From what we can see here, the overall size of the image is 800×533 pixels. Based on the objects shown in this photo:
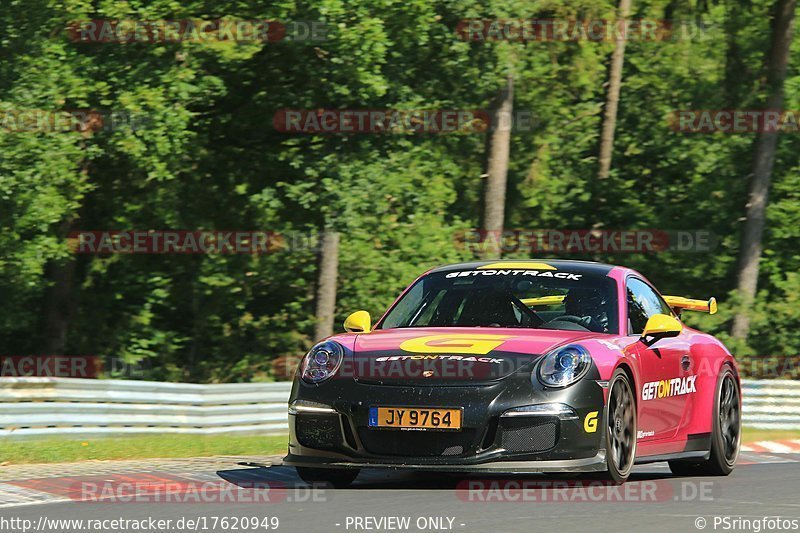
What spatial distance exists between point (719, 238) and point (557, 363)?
2492 cm

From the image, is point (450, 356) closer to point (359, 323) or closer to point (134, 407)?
point (359, 323)

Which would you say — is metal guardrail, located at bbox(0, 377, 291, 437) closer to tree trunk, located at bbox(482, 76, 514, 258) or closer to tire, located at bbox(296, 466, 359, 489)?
tire, located at bbox(296, 466, 359, 489)

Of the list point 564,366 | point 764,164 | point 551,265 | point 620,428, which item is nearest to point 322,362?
point 564,366

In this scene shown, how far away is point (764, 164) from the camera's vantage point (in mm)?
30031

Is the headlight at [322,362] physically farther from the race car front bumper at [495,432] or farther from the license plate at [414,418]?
the license plate at [414,418]

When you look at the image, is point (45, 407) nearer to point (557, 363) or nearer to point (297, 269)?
point (557, 363)

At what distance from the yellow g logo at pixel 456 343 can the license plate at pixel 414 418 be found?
463 millimetres

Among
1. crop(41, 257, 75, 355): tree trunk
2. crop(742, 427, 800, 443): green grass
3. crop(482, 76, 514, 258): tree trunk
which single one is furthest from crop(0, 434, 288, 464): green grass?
crop(41, 257, 75, 355): tree trunk

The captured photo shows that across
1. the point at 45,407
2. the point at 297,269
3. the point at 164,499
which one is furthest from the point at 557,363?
the point at 297,269

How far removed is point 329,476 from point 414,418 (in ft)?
3.86

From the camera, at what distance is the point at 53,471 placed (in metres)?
10.6

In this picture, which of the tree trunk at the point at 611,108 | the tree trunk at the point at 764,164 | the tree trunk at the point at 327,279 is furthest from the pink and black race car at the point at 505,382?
the tree trunk at the point at 611,108

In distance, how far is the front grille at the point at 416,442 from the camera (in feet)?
28.3

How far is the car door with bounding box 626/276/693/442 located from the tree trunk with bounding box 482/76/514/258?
1761 cm
